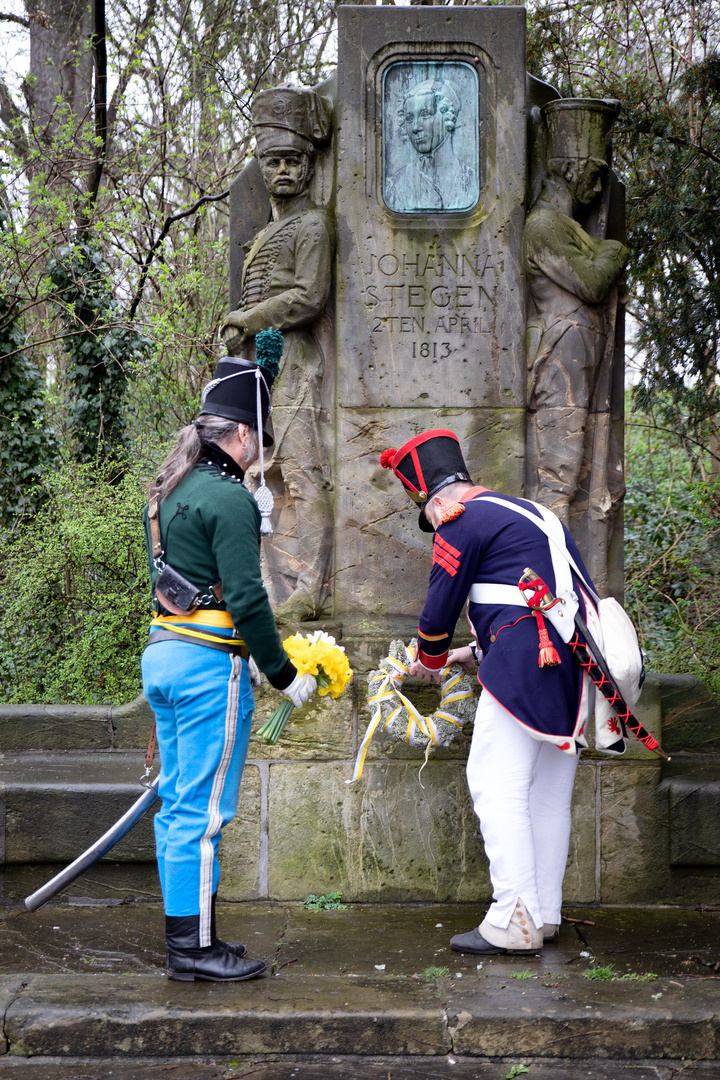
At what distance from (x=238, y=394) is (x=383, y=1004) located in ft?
6.80

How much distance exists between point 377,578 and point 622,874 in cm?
165

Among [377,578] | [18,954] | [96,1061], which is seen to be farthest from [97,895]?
[377,578]

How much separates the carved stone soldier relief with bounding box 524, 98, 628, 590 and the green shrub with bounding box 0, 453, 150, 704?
130 inches

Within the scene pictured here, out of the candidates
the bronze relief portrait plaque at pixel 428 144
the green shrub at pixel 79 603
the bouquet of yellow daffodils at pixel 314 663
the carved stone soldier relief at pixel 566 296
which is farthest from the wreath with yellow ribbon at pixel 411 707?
the green shrub at pixel 79 603

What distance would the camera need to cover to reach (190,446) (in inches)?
145

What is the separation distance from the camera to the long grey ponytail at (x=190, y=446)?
365cm

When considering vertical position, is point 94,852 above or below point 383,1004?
above

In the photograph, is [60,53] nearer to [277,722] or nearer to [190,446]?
[190,446]

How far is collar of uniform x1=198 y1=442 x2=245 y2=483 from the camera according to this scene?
371 cm

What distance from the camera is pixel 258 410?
3.75 m

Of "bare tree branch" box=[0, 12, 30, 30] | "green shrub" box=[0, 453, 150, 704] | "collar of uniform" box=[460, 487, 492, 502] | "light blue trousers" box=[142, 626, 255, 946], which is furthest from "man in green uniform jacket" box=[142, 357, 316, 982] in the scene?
"bare tree branch" box=[0, 12, 30, 30]

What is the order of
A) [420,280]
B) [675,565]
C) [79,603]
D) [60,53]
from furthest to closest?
[60,53] → [675,565] → [79,603] → [420,280]

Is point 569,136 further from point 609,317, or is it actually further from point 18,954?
point 18,954

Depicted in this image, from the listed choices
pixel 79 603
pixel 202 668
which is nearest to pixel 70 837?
pixel 202 668
